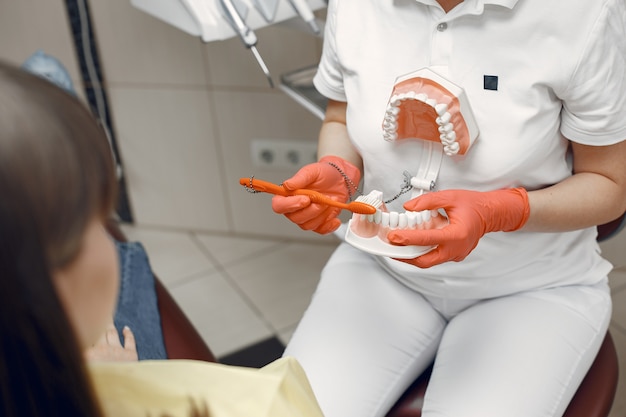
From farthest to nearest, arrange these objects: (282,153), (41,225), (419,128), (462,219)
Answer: (282,153), (419,128), (462,219), (41,225)

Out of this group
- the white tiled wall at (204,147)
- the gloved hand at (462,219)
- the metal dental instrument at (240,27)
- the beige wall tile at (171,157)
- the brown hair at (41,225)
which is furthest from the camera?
the beige wall tile at (171,157)

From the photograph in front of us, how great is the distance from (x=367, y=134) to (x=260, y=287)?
117cm

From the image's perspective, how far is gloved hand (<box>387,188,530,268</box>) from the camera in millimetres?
1007

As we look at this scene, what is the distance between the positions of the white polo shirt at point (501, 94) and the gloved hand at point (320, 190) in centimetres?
5

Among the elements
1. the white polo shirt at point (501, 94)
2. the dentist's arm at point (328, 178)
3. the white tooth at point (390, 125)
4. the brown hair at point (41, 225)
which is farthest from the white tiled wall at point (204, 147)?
the brown hair at point (41, 225)

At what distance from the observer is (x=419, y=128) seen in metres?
1.13

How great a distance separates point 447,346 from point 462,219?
0.27 meters

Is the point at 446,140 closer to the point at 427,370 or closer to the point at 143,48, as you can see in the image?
the point at 427,370

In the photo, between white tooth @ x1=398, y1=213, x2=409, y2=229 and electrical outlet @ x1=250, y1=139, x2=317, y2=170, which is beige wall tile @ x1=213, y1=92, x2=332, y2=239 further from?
white tooth @ x1=398, y1=213, x2=409, y2=229

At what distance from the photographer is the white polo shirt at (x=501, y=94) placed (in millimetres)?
1030

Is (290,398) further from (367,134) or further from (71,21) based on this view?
(71,21)

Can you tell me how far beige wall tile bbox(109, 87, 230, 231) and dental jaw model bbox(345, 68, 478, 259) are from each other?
1.30 m

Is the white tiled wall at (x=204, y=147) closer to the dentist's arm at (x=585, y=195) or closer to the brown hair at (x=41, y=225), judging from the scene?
the dentist's arm at (x=585, y=195)

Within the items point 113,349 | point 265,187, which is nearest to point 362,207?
point 265,187
